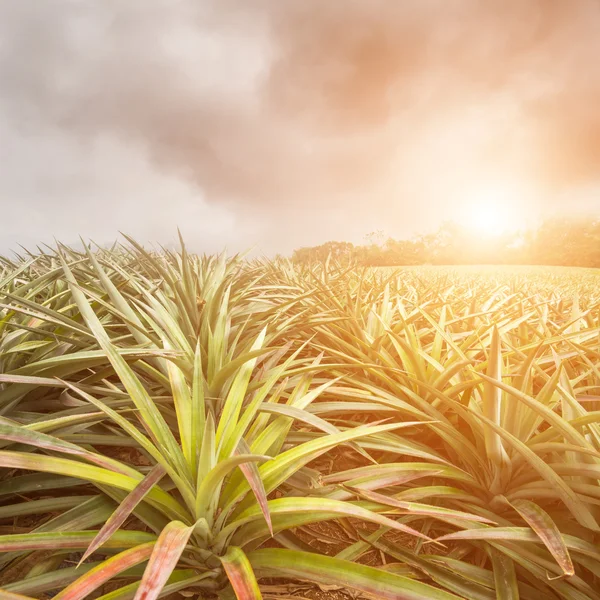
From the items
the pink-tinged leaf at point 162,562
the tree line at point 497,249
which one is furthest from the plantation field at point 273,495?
the tree line at point 497,249

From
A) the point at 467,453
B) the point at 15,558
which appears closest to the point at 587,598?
the point at 467,453

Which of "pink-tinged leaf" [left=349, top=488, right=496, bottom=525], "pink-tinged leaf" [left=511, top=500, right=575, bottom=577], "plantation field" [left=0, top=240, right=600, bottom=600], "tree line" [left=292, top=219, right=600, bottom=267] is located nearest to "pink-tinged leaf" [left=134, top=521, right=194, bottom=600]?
"plantation field" [left=0, top=240, right=600, bottom=600]

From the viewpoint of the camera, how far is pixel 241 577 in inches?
18.7

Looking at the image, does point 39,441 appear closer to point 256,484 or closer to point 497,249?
point 256,484

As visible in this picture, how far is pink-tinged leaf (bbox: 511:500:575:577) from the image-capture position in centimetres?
52

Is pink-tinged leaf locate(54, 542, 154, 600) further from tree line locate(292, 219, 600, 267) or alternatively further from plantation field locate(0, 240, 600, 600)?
tree line locate(292, 219, 600, 267)

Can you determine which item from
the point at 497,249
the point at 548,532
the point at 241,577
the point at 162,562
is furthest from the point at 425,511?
the point at 497,249

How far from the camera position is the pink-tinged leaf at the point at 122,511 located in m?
0.46

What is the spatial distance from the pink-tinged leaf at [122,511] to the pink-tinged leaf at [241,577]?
15 cm

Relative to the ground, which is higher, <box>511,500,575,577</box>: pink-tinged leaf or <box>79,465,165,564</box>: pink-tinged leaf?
<box>79,465,165,564</box>: pink-tinged leaf

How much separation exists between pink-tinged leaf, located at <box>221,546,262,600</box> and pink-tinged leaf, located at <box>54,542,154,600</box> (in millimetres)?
115

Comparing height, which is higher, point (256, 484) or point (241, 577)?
point (256, 484)

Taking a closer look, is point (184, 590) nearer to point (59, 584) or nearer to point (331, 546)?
point (59, 584)

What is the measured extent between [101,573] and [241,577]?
0.58 feet
